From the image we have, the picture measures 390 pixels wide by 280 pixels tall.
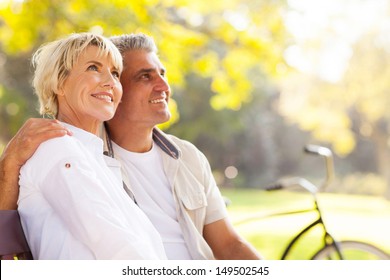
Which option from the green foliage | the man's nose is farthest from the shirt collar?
the green foliage

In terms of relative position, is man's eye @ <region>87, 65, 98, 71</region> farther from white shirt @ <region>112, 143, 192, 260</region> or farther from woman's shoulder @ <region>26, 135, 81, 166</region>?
white shirt @ <region>112, 143, 192, 260</region>

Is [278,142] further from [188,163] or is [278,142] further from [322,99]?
[188,163]

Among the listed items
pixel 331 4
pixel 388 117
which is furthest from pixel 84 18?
pixel 388 117

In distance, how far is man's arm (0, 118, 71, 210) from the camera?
143cm

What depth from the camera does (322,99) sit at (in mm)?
17562

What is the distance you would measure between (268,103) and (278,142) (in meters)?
1.36

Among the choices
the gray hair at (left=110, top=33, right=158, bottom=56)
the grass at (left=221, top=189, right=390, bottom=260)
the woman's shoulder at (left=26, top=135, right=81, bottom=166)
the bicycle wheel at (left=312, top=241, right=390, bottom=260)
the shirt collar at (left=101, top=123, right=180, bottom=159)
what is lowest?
the grass at (left=221, top=189, right=390, bottom=260)

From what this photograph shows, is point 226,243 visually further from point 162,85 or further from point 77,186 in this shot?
point 77,186

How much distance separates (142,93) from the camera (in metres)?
2.01

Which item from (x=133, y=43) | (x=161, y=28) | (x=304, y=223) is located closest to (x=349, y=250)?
(x=133, y=43)

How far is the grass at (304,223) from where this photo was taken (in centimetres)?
782

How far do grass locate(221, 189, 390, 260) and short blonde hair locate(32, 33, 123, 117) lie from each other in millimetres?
3789

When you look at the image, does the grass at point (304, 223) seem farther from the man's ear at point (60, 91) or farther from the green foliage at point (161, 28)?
the man's ear at point (60, 91)

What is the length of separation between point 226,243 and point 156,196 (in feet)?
0.98
